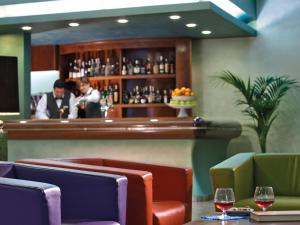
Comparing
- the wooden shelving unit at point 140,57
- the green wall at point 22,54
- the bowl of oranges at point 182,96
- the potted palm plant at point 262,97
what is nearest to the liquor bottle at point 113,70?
the wooden shelving unit at point 140,57

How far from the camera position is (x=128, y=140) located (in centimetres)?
790

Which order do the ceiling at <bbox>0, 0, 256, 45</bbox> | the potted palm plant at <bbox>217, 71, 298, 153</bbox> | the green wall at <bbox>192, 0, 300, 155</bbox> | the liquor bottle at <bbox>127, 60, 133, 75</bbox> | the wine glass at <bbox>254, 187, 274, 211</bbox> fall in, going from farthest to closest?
the liquor bottle at <bbox>127, 60, 133, 75</bbox> < the green wall at <bbox>192, 0, 300, 155</bbox> < the potted palm plant at <bbox>217, 71, 298, 153</bbox> < the ceiling at <bbox>0, 0, 256, 45</bbox> < the wine glass at <bbox>254, 187, 274, 211</bbox>

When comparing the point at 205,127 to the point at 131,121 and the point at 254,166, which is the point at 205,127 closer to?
the point at 131,121

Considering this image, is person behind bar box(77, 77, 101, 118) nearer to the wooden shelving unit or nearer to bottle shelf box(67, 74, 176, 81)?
the wooden shelving unit

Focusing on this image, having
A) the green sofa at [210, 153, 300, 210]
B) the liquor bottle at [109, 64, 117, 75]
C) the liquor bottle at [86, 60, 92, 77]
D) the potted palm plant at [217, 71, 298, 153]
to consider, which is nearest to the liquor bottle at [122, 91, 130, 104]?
the liquor bottle at [109, 64, 117, 75]

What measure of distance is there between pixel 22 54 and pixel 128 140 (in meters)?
2.68

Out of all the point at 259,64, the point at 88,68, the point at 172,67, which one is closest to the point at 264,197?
the point at 259,64

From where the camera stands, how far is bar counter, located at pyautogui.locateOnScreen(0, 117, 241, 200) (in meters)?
7.63

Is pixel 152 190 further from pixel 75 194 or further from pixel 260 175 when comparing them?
pixel 260 175

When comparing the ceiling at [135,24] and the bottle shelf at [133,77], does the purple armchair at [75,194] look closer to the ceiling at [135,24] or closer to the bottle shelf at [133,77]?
the ceiling at [135,24]

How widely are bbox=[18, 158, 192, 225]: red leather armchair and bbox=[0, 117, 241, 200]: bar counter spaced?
6.87 ft

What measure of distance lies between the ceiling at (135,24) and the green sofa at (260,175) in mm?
2716

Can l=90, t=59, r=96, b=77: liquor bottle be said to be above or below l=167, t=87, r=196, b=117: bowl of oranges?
above

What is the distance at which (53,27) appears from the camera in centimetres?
904
